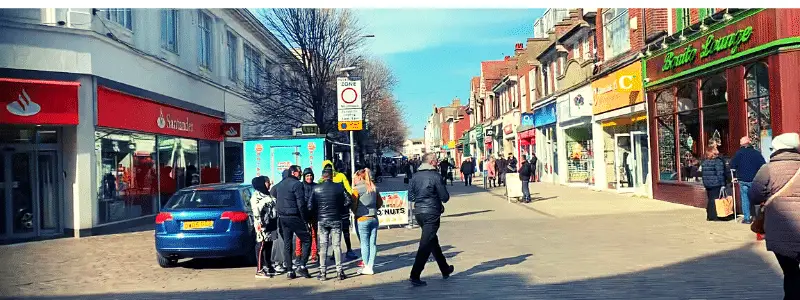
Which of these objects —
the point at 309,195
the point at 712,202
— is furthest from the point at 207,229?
the point at 712,202

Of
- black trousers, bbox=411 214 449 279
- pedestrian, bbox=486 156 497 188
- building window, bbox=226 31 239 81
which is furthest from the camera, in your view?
pedestrian, bbox=486 156 497 188

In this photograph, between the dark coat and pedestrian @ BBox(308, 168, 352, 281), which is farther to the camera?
the dark coat

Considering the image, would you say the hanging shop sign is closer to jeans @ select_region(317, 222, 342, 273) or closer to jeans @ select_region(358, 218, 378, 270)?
jeans @ select_region(358, 218, 378, 270)

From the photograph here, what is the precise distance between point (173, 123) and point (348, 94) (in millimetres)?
9802

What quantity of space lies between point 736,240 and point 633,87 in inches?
398

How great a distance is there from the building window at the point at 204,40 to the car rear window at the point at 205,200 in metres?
15.9

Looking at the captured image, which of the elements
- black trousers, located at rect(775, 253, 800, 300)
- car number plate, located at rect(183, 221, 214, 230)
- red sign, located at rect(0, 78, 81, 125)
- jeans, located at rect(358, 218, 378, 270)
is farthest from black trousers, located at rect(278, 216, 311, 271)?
red sign, located at rect(0, 78, 81, 125)

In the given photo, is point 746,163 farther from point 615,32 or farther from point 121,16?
point 121,16

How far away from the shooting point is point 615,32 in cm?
2359

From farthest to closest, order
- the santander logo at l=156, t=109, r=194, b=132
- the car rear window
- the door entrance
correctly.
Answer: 1. the santander logo at l=156, t=109, r=194, b=132
2. the door entrance
3. the car rear window

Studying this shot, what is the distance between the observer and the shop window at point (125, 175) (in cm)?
1734

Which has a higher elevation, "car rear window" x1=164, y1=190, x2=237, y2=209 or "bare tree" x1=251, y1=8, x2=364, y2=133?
"bare tree" x1=251, y1=8, x2=364, y2=133

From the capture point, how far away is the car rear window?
431 inches

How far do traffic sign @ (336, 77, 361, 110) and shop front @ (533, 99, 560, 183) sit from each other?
19534 mm
